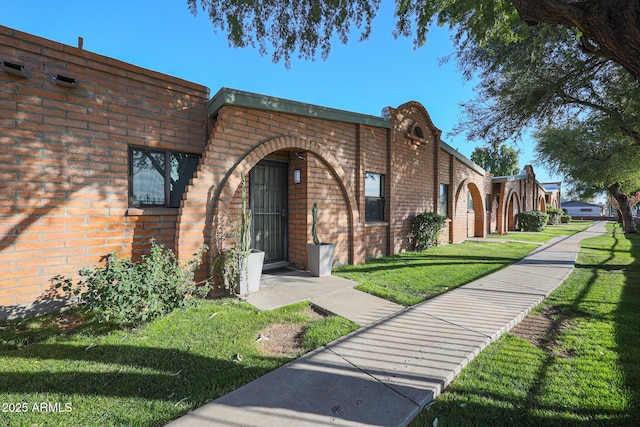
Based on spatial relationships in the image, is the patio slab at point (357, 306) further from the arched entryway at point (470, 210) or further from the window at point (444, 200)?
the arched entryway at point (470, 210)

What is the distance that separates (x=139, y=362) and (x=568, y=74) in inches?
388

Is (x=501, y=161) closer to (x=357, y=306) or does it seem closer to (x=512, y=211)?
(x=512, y=211)

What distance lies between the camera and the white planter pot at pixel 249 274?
460cm


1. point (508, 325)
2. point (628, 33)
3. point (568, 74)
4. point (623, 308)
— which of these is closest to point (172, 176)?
point (508, 325)

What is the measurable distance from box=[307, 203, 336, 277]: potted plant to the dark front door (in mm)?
1051

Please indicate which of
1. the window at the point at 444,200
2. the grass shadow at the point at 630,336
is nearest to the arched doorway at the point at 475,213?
the window at the point at 444,200

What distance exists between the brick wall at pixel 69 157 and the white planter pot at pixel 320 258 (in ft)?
9.02

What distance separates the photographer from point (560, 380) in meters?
2.47

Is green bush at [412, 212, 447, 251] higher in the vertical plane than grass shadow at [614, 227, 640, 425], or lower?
higher

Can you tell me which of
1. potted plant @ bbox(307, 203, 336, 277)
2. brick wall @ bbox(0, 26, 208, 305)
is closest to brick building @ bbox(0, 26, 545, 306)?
brick wall @ bbox(0, 26, 208, 305)

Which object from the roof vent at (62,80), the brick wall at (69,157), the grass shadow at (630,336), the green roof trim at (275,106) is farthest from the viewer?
the green roof trim at (275,106)

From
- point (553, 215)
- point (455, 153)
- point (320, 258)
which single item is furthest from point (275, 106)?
point (553, 215)

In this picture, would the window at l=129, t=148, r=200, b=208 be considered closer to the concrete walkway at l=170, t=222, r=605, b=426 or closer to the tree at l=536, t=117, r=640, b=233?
the concrete walkway at l=170, t=222, r=605, b=426

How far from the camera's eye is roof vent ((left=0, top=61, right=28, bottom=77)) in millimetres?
3508
